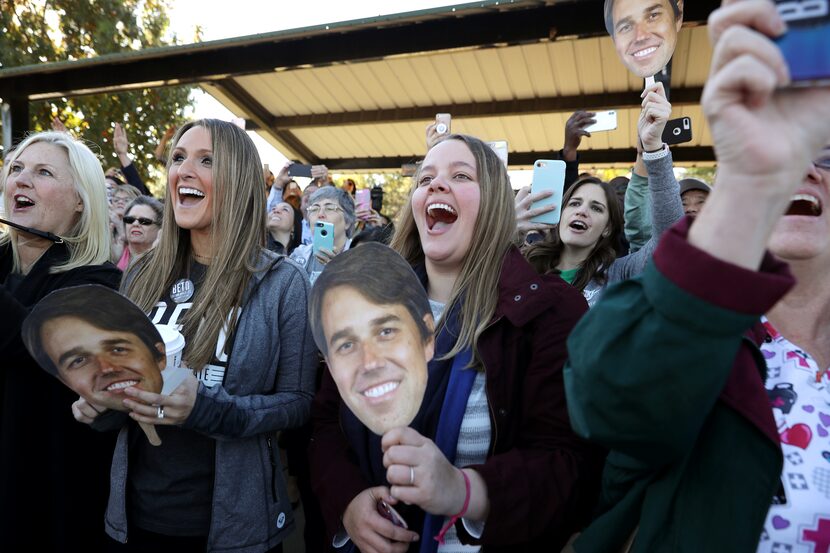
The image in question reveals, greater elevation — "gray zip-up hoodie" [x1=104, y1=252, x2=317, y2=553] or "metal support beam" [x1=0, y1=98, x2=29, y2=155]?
"metal support beam" [x1=0, y1=98, x2=29, y2=155]

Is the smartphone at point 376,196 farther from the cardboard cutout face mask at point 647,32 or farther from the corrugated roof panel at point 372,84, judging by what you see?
the cardboard cutout face mask at point 647,32

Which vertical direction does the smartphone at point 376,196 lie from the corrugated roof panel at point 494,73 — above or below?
below

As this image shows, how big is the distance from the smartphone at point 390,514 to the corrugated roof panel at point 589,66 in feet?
16.0

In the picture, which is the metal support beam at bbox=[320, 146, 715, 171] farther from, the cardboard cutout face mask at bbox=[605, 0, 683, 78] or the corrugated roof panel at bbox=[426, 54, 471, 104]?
the cardboard cutout face mask at bbox=[605, 0, 683, 78]

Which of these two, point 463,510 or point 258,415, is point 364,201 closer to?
point 258,415

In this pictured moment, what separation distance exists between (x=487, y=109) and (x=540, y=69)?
113 centimetres

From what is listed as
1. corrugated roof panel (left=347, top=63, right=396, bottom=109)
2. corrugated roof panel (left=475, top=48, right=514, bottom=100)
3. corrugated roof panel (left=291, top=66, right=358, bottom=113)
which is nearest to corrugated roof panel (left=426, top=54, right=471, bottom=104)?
corrugated roof panel (left=475, top=48, right=514, bottom=100)

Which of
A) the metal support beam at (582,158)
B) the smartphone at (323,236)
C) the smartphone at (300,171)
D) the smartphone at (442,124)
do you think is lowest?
the smartphone at (323,236)

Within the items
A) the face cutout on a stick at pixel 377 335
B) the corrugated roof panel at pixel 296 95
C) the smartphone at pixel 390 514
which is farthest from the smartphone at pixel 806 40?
the corrugated roof panel at pixel 296 95

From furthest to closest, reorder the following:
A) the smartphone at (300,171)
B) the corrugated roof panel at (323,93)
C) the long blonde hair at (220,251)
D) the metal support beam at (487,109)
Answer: the corrugated roof panel at (323,93)
the metal support beam at (487,109)
the smartphone at (300,171)
the long blonde hair at (220,251)

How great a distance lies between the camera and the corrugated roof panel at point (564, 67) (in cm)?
537

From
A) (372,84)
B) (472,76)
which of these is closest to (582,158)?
(472,76)

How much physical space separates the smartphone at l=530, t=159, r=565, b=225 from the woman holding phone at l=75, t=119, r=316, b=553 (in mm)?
1200

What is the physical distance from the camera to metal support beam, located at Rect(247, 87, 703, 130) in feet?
20.2
